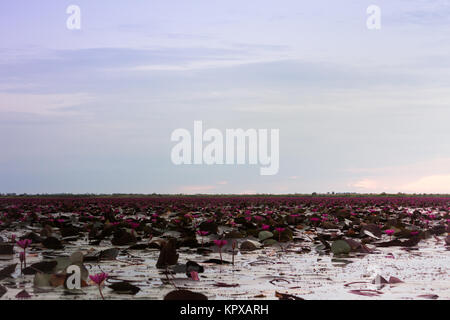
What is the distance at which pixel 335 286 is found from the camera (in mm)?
4039

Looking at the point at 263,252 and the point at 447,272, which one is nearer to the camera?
the point at 447,272

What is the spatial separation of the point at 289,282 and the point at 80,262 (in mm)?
1903

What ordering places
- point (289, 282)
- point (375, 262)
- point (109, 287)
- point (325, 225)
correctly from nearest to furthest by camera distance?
point (109, 287)
point (289, 282)
point (375, 262)
point (325, 225)

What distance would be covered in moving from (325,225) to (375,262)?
405 cm

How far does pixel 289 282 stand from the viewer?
4.19 m

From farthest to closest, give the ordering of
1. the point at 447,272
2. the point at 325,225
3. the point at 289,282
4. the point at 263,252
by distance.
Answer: the point at 325,225
the point at 263,252
the point at 447,272
the point at 289,282
